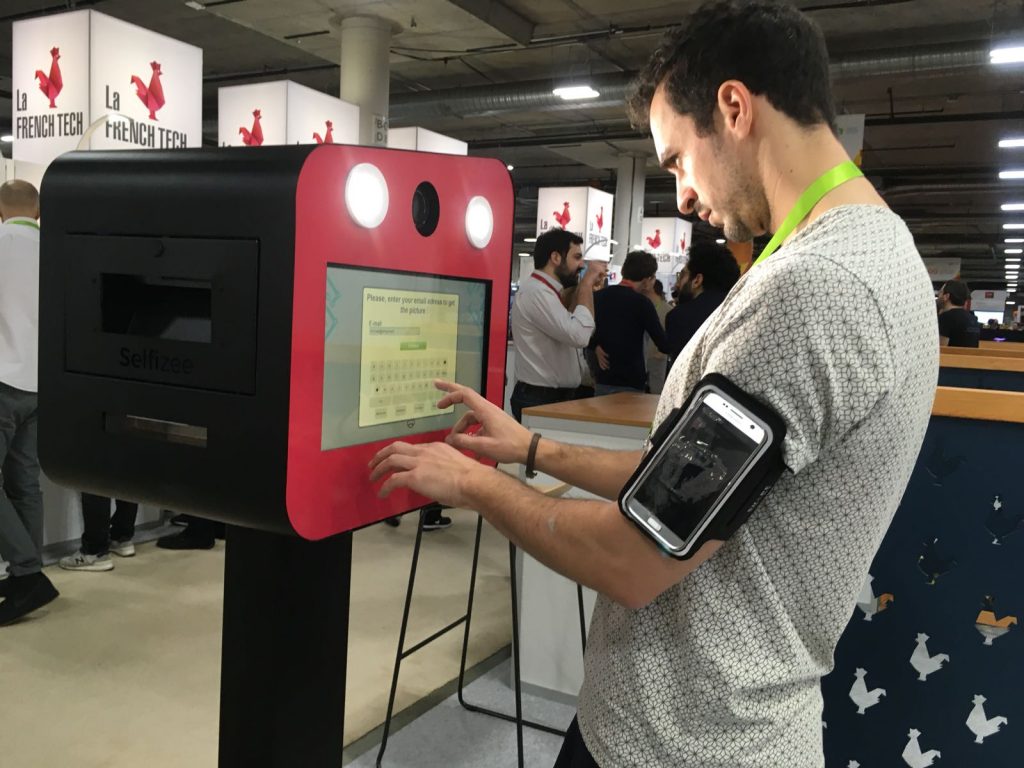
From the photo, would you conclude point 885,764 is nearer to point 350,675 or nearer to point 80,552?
point 350,675

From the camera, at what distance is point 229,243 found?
2.48 ft

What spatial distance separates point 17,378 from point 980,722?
3.19 metres

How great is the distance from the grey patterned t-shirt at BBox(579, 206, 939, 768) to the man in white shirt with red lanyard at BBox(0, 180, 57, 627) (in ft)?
9.61

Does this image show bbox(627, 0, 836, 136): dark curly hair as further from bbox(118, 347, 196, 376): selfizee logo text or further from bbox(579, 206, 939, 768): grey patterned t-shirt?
bbox(118, 347, 196, 376): selfizee logo text

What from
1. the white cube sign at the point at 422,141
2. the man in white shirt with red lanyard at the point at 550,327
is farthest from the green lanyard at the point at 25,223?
the white cube sign at the point at 422,141

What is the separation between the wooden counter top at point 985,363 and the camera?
142 inches

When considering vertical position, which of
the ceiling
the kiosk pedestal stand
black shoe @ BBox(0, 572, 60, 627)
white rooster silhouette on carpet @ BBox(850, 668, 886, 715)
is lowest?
black shoe @ BBox(0, 572, 60, 627)

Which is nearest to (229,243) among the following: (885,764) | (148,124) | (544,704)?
(885,764)

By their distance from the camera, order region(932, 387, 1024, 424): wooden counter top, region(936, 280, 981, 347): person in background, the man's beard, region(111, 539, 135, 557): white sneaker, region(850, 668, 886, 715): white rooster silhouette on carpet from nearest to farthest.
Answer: region(932, 387, 1024, 424): wooden counter top < region(850, 668, 886, 715): white rooster silhouette on carpet < region(111, 539, 135, 557): white sneaker < the man's beard < region(936, 280, 981, 347): person in background

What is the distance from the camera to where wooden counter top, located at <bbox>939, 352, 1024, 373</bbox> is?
11.8 ft

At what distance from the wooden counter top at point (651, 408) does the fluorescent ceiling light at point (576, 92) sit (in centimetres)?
562

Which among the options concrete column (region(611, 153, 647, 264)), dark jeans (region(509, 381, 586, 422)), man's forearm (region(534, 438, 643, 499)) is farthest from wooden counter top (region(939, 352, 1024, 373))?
concrete column (region(611, 153, 647, 264))

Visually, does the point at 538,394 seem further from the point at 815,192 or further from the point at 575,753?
the point at 815,192

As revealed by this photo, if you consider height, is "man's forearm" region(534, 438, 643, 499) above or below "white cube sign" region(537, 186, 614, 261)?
below
